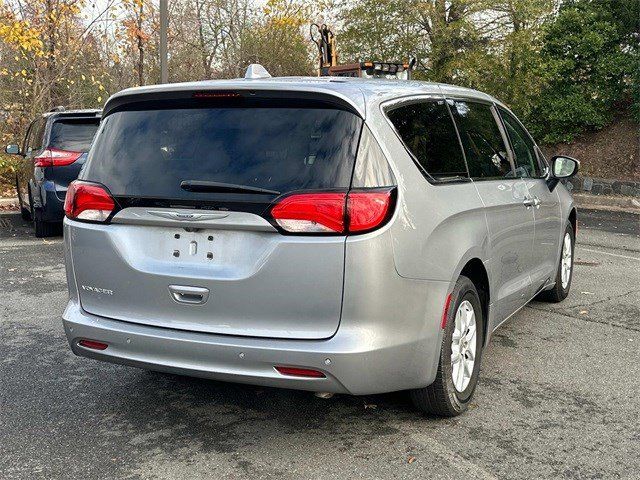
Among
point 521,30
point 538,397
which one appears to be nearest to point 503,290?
point 538,397

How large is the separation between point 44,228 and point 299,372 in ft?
26.4

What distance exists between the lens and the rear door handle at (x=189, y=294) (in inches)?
126

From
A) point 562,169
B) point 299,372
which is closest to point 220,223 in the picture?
point 299,372

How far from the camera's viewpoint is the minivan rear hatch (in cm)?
308

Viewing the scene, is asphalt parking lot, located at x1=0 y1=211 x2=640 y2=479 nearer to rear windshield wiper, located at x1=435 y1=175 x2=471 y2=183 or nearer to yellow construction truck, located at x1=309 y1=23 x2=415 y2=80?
rear windshield wiper, located at x1=435 y1=175 x2=471 y2=183

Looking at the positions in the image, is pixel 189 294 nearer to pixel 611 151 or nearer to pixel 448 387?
pixel 448 387

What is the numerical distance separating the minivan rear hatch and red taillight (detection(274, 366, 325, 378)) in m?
0.14

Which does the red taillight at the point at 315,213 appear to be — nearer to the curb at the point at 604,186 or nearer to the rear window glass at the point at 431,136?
the rear window glass at the point at 431,136

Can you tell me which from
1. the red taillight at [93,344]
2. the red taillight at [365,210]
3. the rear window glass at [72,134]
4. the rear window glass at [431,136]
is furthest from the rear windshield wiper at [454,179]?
the rear window glass at [72,134]

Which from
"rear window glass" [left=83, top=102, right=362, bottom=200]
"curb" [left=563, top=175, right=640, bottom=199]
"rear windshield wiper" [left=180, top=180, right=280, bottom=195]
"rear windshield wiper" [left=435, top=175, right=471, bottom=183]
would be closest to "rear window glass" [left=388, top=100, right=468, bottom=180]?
"rear windshield wiper" [left=435, top=175, right=471, bottom=183]

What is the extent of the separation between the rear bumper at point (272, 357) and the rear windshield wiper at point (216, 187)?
0.64 m

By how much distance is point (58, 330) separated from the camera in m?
5.48

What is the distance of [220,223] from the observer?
10.4 feet

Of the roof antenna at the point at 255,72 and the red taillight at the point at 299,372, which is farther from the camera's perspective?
the roof antenna at the point at 255,72
